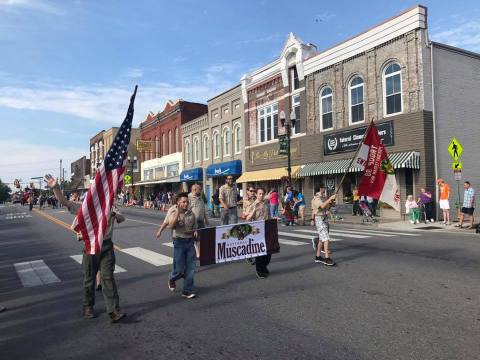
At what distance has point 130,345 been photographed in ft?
14.8

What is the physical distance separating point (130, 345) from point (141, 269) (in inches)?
170

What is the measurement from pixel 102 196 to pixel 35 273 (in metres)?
4.41

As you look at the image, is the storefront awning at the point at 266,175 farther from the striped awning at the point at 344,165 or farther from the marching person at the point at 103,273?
the marching person at the point at 103,273

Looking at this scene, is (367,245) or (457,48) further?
(457,48)

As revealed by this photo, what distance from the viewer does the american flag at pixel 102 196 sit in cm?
537

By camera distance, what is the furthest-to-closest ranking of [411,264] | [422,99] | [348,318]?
[422,99] → [411,264] → [348,318]

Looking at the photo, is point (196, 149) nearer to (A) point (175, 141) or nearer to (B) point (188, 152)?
(B) point (188, 152)

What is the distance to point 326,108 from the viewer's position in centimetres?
2591

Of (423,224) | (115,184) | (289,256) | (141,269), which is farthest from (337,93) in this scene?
(115,184)

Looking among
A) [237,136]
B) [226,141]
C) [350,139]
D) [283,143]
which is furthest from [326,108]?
[226,141]

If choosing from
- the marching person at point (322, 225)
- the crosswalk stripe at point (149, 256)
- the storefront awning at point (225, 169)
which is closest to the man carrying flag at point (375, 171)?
the marching person at point (322, 225)

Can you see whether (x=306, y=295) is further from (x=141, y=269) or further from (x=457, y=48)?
(x=457, y=48)

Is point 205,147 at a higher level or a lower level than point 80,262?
higher

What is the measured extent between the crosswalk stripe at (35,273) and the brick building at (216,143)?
25.2 metres
